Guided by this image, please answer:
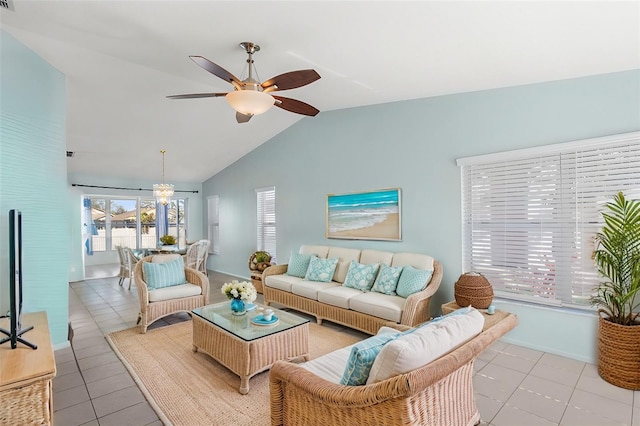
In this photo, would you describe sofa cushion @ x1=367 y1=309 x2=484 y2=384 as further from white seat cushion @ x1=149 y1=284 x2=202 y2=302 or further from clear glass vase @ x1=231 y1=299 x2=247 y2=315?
white seat cushion @ x1=149 y1=284 x2=202 y2=302

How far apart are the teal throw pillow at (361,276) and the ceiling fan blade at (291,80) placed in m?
2.57

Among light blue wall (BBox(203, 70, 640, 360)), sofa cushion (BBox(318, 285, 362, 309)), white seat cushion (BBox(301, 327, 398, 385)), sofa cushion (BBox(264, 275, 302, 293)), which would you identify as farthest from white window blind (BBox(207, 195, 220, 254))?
white seat cushion (BBox(301, 327, 398, 385))

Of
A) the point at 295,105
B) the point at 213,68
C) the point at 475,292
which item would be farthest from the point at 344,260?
the point at 213,68

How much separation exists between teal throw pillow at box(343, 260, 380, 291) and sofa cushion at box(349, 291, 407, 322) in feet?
0.83

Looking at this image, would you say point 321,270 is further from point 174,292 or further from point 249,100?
point 249,100

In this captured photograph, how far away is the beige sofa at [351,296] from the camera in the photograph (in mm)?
3529

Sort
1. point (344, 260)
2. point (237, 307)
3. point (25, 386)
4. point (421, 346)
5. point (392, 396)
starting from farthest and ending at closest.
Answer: point (344, 260)
point (237, 307)
point (25, 386)
point (421, 346)
point (392, 396)

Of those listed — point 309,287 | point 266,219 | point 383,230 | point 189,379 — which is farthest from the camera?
point 266,219

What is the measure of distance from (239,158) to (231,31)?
15.7 ft

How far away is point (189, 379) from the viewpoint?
2.82 m

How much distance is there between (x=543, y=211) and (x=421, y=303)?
1.61 metres

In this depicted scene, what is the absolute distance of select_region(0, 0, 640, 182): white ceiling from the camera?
7.45 feet

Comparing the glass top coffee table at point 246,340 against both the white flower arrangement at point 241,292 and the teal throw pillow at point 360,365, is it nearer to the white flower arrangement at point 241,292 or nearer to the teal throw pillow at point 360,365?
the white flower arrangement at point 241,292

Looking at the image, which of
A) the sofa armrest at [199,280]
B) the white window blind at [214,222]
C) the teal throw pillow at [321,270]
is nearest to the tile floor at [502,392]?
the sofa armrest at [199,280]
